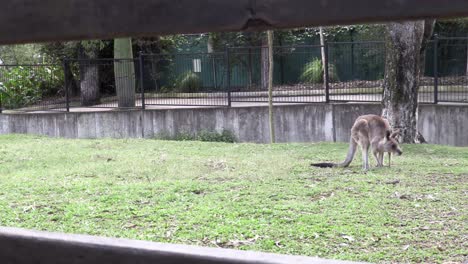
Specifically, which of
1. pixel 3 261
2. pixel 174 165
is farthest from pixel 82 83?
pixel 3 261

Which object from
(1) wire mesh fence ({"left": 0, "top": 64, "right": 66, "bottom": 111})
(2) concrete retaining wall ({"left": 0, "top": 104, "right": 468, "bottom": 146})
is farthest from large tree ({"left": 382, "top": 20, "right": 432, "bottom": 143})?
(1) wire mesh fence ({"left": 0, "top": 64, "right": 66, "bottom": 111})

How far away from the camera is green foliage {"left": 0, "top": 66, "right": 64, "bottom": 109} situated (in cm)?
2075

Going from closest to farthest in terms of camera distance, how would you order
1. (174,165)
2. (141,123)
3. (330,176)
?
(330,176) → (174,165) → (141,123)

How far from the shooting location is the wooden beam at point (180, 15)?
1.36m

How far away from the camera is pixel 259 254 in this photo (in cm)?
154

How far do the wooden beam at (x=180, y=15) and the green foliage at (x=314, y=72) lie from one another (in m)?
19.7

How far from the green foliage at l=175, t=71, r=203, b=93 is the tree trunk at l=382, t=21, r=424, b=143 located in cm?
1047

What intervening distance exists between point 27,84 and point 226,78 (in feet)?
23.9

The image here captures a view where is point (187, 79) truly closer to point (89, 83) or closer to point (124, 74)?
point (124, 74)

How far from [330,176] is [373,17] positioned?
692 cm

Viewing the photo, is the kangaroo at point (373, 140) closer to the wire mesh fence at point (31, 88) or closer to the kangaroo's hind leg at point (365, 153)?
the kangaroo's hind leg at point (365, 153)

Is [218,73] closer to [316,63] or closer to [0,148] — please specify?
[316,63]

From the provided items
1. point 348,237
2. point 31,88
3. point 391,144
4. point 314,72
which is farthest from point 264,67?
point 348,237

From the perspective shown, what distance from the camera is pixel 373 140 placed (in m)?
8.98
